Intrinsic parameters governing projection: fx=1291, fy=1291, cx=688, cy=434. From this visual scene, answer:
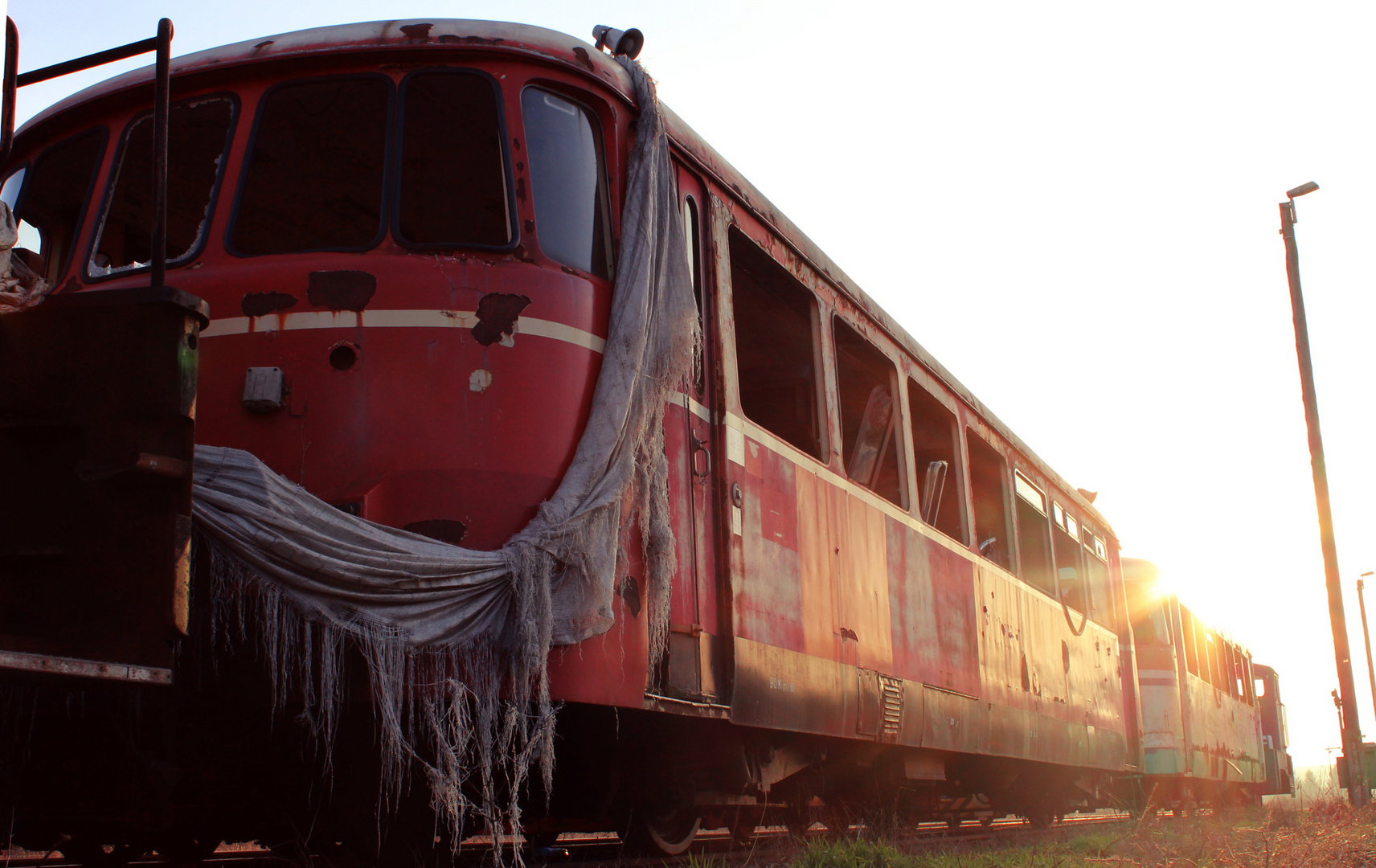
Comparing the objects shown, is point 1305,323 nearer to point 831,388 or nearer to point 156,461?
point 831,388

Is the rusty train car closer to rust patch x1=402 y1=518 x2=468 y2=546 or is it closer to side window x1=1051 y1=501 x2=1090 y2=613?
rust patch x1=402 y1=518 x2=468 y2=546

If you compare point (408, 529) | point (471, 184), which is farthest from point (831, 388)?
point (408, 529)

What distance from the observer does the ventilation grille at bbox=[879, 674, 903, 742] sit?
5.94 m

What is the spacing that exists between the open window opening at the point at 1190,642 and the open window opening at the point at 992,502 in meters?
6.66

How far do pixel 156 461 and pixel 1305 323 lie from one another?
13.9 meters

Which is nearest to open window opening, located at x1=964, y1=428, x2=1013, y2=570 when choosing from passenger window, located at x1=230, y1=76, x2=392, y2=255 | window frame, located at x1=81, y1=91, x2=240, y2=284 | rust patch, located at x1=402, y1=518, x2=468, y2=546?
passenger window, located at x1=230, y1=76, x2=392, y2=255

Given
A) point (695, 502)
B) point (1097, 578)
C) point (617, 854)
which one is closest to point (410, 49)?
point (695, 502)

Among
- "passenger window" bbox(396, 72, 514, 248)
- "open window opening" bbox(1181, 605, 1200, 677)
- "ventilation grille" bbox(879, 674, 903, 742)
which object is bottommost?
"ventilation grille" bbox(879, 674, 903, 742)

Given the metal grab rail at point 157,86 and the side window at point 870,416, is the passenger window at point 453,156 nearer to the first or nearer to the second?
the metal grab rail at point 157,86

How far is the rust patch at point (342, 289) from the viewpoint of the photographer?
391 cm

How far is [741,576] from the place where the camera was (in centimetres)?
472

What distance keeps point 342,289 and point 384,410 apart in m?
0.42

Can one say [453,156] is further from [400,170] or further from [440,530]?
[440,530]

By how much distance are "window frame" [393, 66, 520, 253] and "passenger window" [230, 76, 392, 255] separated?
2.1 inches
